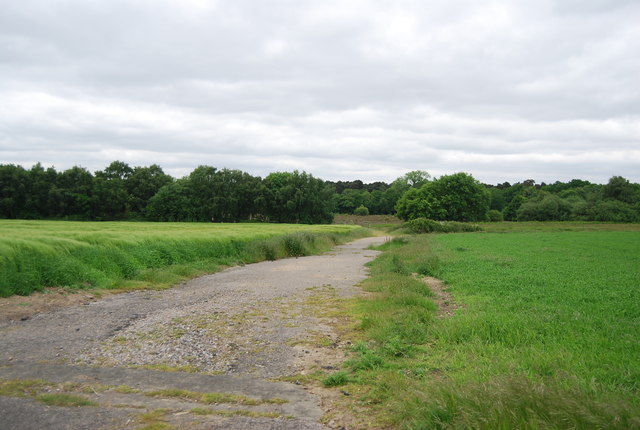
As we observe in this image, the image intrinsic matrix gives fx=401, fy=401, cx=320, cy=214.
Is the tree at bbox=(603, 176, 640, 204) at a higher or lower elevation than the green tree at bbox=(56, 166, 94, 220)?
higher

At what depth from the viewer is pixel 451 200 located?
279ft

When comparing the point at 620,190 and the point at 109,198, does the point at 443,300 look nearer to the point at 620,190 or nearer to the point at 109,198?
the point at 109,198

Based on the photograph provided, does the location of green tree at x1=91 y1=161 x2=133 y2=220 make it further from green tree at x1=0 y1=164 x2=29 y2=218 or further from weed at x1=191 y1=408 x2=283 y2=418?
weed at x1=191 y1=408 x2=283 y2=418

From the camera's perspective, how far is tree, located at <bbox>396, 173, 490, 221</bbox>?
8425 cm

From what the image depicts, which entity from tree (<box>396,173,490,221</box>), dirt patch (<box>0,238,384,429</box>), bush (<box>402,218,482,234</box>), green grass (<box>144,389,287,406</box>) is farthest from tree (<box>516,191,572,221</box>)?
green grass (<box>144,389,287,406</box>)

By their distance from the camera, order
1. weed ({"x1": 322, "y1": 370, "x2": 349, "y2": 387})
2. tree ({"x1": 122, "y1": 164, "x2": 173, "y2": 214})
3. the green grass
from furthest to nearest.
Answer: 1. tree ({"x1": 122, "y1": 164, "x2": 173, "y2": 214})
2. weed ({"x1": 322, "y1": 370, "x2": 349, "y2": 387})
3. the green grass

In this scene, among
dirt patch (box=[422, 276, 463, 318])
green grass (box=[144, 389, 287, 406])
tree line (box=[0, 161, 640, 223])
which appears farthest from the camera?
tree line (box=[0, 161, 640, 223])

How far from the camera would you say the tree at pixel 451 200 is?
84250mm

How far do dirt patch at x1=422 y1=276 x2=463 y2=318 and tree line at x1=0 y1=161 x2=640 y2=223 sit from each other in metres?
65.1

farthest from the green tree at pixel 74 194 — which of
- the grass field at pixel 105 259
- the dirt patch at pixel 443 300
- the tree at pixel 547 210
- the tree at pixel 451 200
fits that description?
the tree at pixel 547 210

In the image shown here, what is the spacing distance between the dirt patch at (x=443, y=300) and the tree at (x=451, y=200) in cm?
7061

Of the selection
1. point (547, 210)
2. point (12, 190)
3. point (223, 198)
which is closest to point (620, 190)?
point (547, 210)

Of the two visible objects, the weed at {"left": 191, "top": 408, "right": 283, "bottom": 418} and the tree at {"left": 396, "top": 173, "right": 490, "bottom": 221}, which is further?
the tree at {"left": 396, "top": 173, "right": 490, "bottom": 221}

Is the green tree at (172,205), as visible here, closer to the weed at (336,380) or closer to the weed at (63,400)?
the weed at (63,400)
